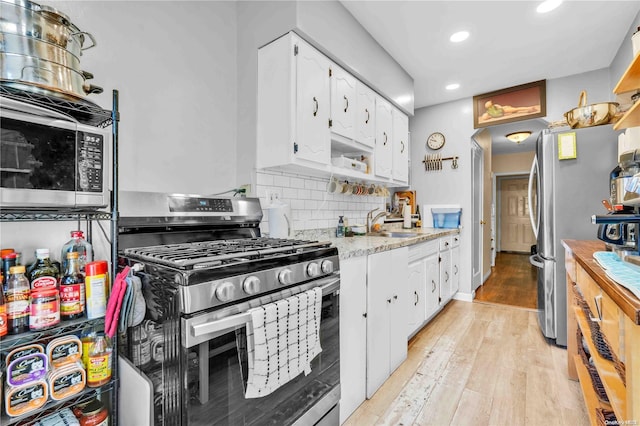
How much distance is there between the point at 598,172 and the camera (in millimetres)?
2289

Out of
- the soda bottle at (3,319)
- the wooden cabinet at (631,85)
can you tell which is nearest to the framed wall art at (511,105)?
the wooden cabinet at (631,85)

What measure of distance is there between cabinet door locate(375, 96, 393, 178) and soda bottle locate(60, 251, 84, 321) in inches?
92.0

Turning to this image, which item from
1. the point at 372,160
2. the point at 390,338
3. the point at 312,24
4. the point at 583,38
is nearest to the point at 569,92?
the point at 583,38

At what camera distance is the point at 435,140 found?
3986mm

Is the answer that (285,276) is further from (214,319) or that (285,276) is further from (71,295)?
(71,295)

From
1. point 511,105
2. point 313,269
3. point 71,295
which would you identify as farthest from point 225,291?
point 511,105

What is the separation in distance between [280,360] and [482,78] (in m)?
3.70

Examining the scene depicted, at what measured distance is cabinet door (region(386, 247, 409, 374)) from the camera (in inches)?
76.0

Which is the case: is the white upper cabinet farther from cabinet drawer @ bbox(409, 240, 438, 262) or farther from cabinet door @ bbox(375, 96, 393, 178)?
cabinet drawer @ bbox(409, 240, 438, 262)

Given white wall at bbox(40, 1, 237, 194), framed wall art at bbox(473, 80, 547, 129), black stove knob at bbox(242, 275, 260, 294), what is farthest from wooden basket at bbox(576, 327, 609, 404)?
framed wall art at bbox(473, 80, 547, 129)

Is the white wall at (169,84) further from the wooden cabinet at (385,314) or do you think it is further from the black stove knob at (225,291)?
the wooden cabinet at (385,314)

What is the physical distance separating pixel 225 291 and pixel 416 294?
195cm

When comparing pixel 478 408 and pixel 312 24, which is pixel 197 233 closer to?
pixel 312 24

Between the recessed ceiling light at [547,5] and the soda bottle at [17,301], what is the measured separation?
346 cm
